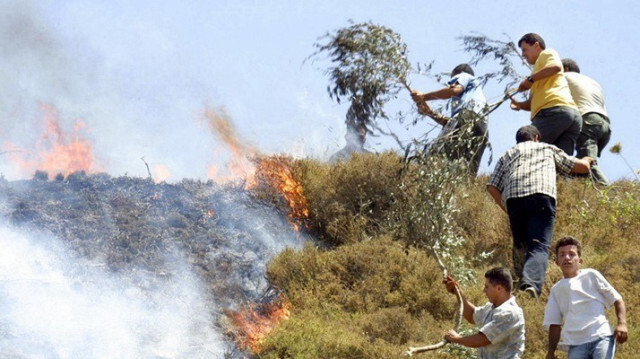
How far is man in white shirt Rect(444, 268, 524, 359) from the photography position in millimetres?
6402

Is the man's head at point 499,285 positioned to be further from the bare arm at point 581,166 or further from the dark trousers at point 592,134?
the dark trousers at point 592,134

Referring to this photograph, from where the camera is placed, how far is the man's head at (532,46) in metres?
10.7

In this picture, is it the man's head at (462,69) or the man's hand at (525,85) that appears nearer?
the man's hand at (525,85)

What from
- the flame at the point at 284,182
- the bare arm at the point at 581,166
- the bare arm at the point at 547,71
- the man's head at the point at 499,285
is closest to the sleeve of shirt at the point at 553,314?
the man's head at the point at 499,285

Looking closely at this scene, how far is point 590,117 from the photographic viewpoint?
11.9 m

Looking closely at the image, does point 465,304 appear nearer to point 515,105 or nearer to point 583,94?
point 515,105

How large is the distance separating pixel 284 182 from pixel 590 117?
4.27 m

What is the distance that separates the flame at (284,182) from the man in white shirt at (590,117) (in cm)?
383

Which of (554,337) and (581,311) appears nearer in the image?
(581,311)

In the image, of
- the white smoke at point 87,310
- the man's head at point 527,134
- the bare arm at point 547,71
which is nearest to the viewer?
the white smoke at point 87,310

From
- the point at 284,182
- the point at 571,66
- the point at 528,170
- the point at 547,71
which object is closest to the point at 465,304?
the point at 528,170

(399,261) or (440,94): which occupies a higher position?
(440,94)

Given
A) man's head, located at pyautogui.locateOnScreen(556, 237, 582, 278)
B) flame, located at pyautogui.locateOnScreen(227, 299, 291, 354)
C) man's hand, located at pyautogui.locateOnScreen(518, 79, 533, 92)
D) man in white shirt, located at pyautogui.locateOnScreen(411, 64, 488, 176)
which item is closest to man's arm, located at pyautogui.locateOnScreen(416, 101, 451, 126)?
man in white shirt, located at pyautogui.locateOnScreen(411, 64, 488, 176)

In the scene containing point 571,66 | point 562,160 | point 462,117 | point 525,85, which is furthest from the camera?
point 571,66
